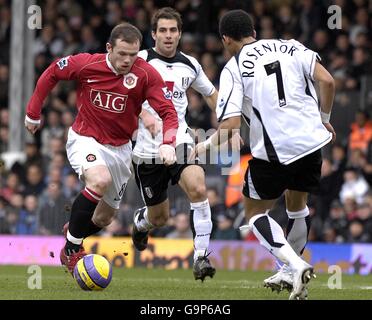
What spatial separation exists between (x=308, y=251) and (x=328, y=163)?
5.73 feet

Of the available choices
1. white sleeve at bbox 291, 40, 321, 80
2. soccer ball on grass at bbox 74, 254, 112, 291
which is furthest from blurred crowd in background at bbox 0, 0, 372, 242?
white sleeve at bbox 291, 40, 321, 80

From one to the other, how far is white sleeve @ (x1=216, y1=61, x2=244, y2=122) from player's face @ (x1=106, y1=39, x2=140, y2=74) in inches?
50.0

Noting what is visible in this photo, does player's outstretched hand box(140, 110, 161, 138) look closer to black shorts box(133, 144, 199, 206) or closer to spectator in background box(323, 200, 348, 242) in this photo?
black shorts box(133, 144, 199, 206)

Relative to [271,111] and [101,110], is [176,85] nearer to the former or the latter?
[101,110]

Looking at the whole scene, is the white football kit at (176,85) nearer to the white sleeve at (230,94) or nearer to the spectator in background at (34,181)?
the white sleeve at (230,94)

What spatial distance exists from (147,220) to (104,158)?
1.74 meters

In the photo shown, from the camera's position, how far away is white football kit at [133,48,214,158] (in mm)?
11539

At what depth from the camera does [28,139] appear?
21.0 m

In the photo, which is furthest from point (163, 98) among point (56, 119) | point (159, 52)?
point (56, 119)

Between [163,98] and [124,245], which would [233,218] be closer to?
[124,245]

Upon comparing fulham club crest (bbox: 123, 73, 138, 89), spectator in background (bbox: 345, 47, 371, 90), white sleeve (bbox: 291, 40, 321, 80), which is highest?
spectator in background (bbox: 345, 47, 371, 90)

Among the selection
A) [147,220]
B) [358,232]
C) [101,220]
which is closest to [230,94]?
[101,220]

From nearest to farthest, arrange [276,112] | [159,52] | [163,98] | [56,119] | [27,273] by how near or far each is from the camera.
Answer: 1. [276,112]
2. [163,98]
3. [159,52]
4. [27,273]
5. [56,119]

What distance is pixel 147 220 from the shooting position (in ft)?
40.5
